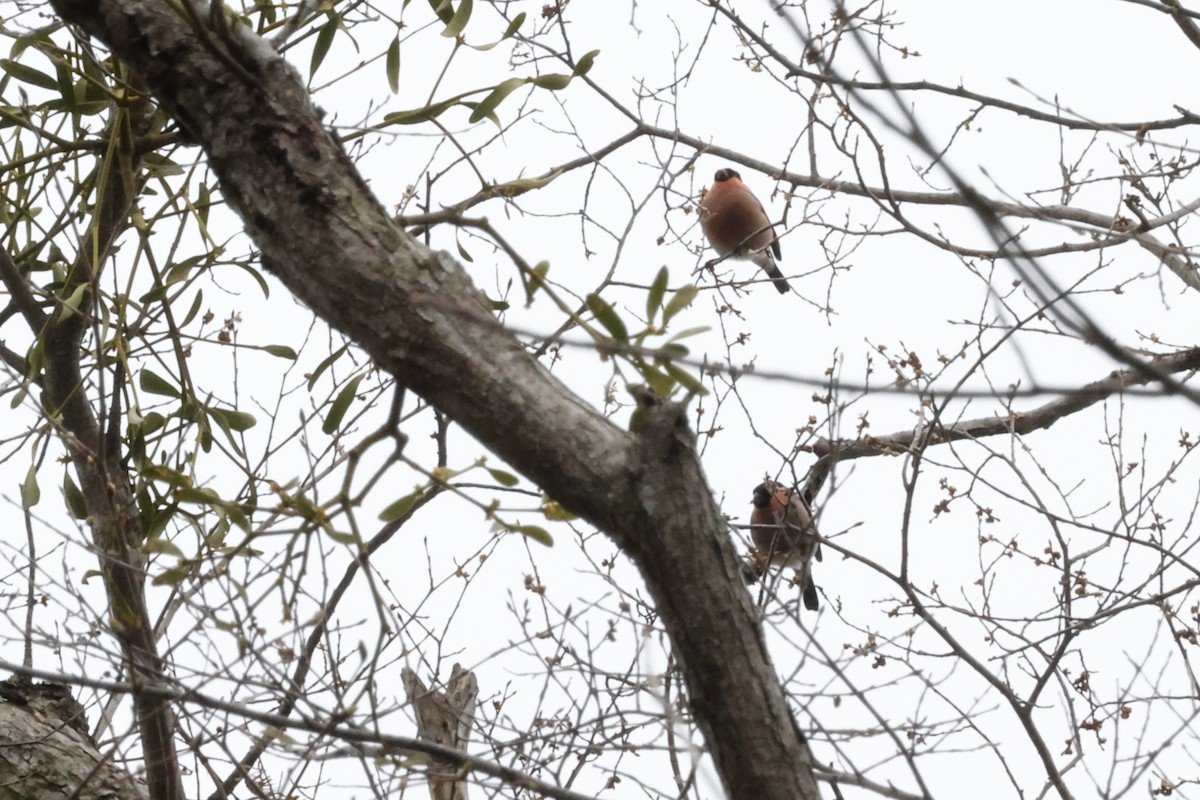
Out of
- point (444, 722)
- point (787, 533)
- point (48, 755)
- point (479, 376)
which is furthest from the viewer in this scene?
point (787, 533)

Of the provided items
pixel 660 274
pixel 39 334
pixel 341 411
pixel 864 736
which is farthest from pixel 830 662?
pixel 39 334

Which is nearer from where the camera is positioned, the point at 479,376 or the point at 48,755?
the point at 479,376

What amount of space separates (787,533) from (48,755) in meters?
1.47

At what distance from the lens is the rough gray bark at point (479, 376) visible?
2.51 ft

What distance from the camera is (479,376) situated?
80 centimetres

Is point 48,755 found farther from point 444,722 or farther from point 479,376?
point 479,376

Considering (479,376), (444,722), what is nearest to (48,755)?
(444,722)

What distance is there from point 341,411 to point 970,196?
984 mm

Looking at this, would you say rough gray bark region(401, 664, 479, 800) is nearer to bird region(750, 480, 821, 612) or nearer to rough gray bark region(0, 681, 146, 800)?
rough gray bark region(0, 681, 146, 800)

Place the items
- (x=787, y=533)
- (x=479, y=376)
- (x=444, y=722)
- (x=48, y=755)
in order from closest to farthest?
(x=479, y=376), (x=48, y=755), (x=444, y=722), (x=787, y=533)

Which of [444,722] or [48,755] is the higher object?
[444,722]

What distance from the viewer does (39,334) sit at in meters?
1.50

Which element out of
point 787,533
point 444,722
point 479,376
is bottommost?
point 479,376

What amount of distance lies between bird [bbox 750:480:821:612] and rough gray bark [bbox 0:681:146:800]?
3.44ft
